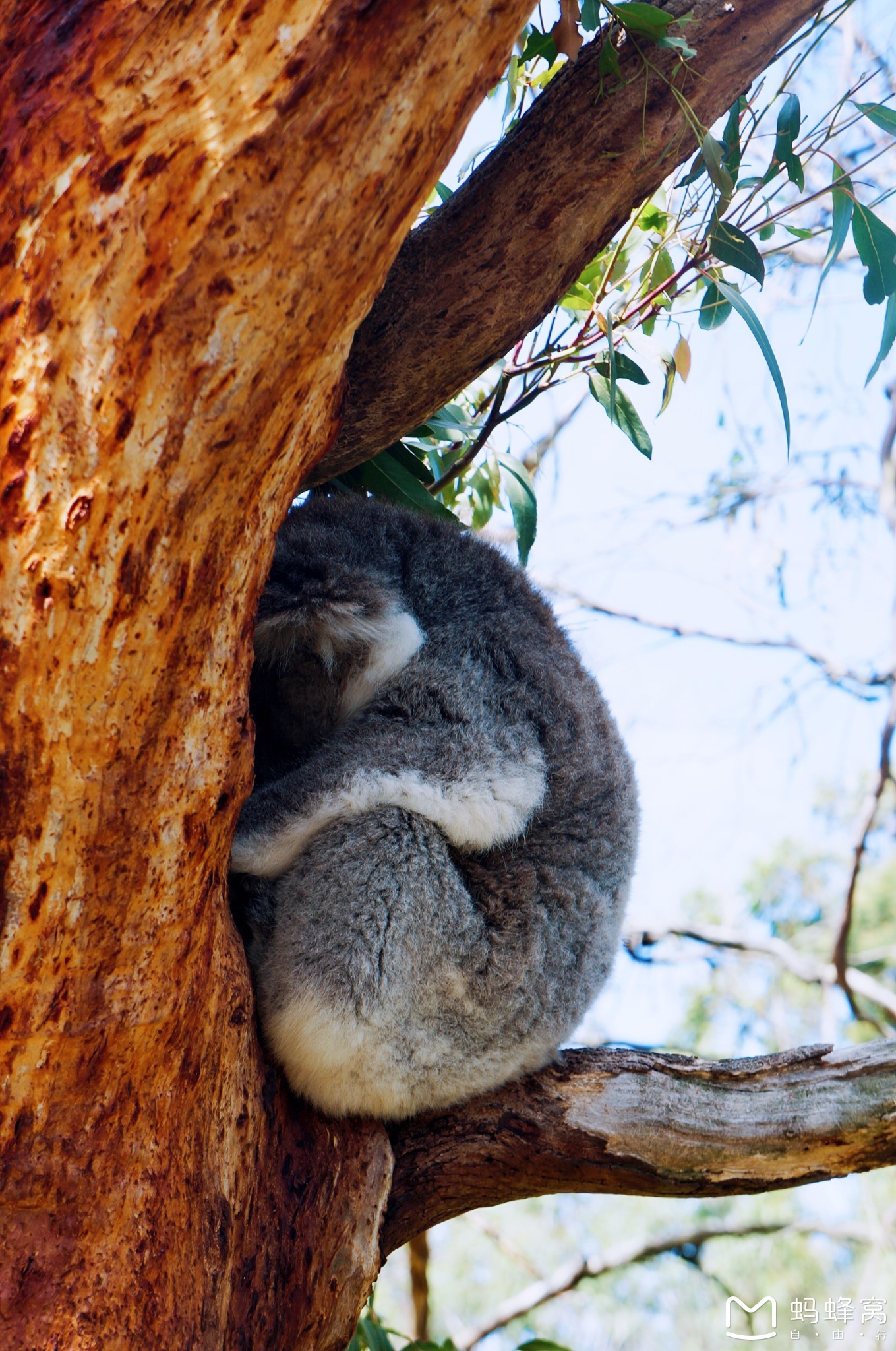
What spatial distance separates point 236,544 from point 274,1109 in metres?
1.13

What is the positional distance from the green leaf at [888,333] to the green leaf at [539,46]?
899 millimetres

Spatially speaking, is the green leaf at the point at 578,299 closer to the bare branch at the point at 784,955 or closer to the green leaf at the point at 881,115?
the green leaf at the point at 881,115

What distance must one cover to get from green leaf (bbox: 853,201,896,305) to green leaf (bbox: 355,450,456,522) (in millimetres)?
1143

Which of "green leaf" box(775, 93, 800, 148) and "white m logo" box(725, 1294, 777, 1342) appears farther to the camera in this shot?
"white m logo" box(725, 1294, 777, 1342)

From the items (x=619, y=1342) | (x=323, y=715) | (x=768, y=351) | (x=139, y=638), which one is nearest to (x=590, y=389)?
(x=768, y=351)

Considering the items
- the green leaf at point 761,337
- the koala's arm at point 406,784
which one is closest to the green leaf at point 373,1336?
the koala's arm at point 406,784

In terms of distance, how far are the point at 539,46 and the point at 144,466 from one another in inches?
57.6

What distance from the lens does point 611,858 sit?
8.12 ft

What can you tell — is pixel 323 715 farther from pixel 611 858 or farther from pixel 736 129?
pixel 736 129

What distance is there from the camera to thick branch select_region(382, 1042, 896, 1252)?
227 centimetres

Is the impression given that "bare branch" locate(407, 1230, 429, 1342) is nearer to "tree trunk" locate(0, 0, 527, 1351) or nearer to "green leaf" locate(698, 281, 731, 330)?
"tree trunk" locate(0, 0, 527, 1351)

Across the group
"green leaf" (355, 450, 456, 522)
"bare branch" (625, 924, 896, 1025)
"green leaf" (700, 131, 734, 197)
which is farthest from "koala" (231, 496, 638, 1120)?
"bare branch" (625, 924, 896, 1025)

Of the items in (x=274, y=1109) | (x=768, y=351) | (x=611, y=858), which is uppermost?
(x=768, y=351)

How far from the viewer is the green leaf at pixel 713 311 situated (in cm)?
254
